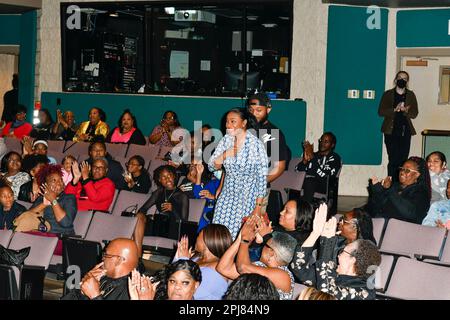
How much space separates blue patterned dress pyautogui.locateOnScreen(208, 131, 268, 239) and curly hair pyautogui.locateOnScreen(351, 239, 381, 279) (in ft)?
6.41

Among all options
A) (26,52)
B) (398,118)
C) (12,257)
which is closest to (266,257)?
(12,257)

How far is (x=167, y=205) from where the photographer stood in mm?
9086

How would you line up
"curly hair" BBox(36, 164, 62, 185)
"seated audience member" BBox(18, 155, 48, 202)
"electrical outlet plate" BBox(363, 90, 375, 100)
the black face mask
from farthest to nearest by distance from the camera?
"electrical outlet plate" BBox(363, 90, 375, 100), the black face mask, "seated audience member" BBox(18, 155, 48, 202), "curly hair" BBox(36, 164, 62, 185)

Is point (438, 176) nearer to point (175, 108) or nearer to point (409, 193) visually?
point (409, 193)

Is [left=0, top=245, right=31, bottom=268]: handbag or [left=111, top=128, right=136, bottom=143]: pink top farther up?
[left=111, top=128, right=136, bottom=143]: pink top

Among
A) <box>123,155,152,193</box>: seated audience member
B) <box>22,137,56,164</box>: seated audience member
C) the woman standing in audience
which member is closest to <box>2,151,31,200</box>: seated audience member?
<box>22,137,56,164</box>: seated audience member

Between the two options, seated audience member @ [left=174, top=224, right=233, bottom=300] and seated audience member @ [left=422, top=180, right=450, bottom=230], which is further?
seated audience member @ [left=422, top=180, right=450, bottom=230]

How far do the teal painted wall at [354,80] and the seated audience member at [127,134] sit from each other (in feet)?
10.2

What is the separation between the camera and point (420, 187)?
8125 mm

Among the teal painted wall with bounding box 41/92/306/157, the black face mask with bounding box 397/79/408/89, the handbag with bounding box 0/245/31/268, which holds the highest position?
the black face mask with bounding box 397/79/408/89

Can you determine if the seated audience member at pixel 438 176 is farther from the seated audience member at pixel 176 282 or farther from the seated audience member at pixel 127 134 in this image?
the seated audience member at pixel 127 134

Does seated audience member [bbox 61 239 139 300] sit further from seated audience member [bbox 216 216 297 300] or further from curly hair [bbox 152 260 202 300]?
seated audience member [bbox 216 216 297 300]

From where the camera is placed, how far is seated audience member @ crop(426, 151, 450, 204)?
884 cm
